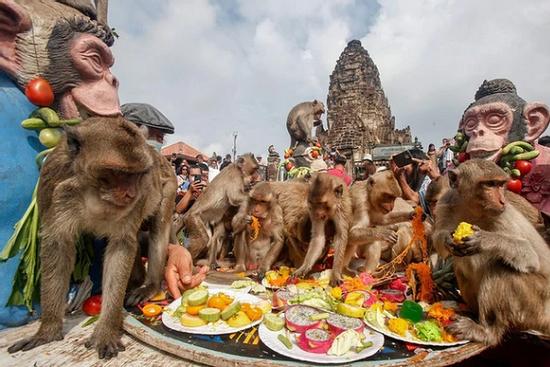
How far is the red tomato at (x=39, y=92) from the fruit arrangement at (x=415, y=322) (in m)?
3.20

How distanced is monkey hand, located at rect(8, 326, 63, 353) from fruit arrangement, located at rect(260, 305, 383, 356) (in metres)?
1.48

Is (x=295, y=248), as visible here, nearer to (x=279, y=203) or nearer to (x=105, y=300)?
(x=279, y=203)

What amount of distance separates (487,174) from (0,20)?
4.00m

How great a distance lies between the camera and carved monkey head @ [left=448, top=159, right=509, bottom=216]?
8.05ft

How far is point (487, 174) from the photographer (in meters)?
2.45

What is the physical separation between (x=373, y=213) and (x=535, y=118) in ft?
7.20

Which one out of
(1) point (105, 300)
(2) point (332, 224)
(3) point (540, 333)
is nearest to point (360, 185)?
(2) point (332, 224)

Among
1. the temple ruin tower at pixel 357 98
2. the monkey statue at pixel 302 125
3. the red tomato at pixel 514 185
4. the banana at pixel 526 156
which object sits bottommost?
the red tomato at pixel 514 185

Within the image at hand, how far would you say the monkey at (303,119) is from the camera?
8.22m

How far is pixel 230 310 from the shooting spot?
2.49 metres

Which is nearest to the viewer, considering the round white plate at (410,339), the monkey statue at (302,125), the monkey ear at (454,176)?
the round white plate at (410,339)

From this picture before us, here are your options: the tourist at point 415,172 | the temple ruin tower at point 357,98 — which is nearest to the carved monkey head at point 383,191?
the tourist at point 415,172

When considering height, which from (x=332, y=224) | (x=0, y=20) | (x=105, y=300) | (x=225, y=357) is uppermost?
(x=0, y=20)

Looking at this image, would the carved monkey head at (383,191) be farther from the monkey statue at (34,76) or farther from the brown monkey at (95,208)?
the monkey statue at (34,76)
